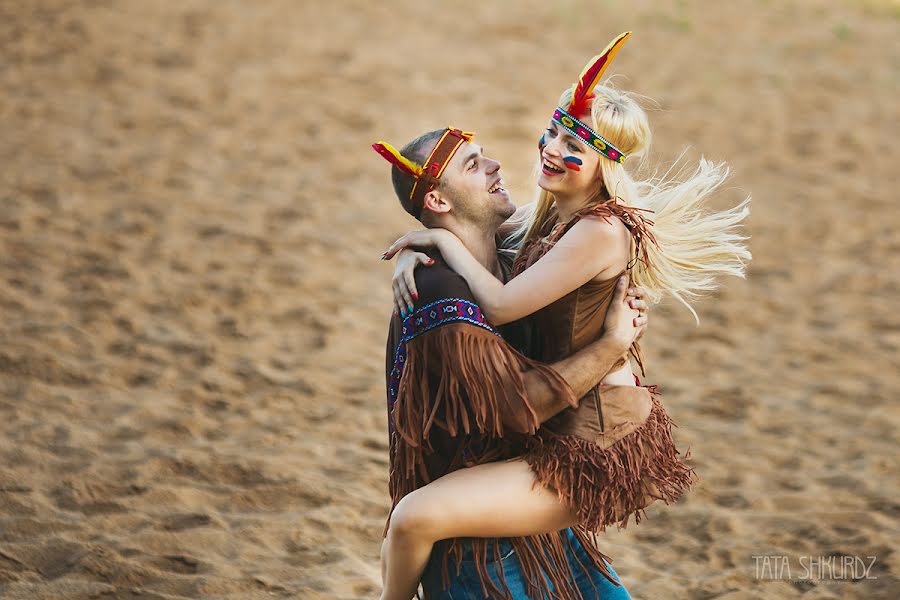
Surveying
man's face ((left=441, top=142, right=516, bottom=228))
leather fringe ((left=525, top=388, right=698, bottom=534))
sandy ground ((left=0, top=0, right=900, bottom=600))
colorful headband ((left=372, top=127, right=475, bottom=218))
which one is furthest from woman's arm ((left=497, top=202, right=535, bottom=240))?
sandy ground ((left=0, top=0, right=900, bottom=600))

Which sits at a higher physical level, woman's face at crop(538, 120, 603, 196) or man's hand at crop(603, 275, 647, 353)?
woman's face at crop(538, 120, 603, 196)

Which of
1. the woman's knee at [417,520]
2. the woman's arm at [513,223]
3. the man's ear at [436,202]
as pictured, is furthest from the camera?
the woman's arm at [513,223]

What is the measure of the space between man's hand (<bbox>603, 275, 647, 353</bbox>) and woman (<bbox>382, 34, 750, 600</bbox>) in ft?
0.09

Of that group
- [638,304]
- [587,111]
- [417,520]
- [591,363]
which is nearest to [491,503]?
[417,520]

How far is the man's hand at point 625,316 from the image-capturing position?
3.00 meters

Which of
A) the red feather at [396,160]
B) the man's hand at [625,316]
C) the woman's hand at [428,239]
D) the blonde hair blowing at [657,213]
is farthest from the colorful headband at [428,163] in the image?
the man's hand at [625,316]

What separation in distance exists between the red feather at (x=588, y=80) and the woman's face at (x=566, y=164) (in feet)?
0.25

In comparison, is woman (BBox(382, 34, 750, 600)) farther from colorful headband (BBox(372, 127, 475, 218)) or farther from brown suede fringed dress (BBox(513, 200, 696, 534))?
colorful headband (BBox(372, 127, 475, 218))

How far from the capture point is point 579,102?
3.05 meters

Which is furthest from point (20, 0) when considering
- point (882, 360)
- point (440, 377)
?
point (440, 377)

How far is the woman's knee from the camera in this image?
2807 millimetres

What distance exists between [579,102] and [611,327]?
0.65 m

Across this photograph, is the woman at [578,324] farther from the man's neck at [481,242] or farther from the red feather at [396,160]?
the red feather at [396,160]

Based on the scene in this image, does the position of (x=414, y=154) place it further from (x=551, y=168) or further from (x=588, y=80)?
(x=588, y=80)
